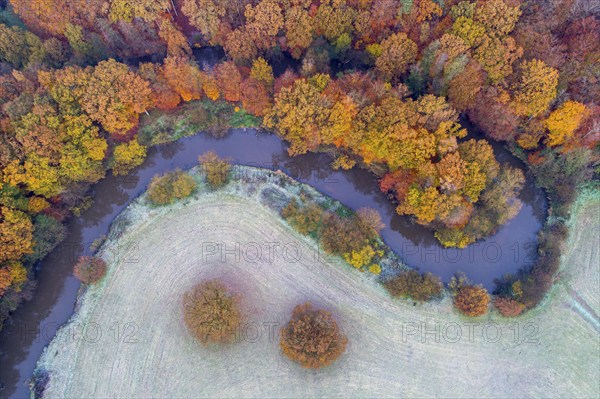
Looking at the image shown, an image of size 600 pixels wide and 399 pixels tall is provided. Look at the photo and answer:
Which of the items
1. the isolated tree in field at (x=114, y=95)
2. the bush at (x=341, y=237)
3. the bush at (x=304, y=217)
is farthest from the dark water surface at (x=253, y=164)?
the isolated tree in field at (x=114, y=95)

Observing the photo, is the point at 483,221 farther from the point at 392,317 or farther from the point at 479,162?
the point at 392,317

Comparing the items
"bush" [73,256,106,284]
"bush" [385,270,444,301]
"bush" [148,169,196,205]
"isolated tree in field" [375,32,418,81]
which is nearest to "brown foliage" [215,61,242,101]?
"bush" [148,169,196,205]

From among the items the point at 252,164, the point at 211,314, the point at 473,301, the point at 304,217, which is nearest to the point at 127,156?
the point at 252,164

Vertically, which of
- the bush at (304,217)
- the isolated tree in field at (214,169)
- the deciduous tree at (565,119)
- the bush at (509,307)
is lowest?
the bush at (509,307)

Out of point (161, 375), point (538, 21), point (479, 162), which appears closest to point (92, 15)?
point (161, 375)

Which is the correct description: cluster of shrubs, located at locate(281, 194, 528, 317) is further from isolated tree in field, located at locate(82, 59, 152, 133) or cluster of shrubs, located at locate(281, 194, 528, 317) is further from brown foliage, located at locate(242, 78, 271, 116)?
isolated tree in field, located at locate(82, 59, 152, 133)

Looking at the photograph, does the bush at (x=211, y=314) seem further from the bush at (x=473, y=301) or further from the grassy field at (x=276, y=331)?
the bush at (x=473, y=301)

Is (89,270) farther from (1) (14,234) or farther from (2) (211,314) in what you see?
(2) (211,314)
